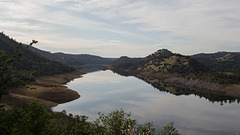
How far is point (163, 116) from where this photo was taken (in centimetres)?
6881

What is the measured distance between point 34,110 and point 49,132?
334 centimetres

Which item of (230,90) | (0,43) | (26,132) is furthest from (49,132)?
(0,43)

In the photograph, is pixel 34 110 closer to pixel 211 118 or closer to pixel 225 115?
pixel 211 118

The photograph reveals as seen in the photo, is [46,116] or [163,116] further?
[163,116]

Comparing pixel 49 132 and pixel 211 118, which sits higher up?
pixel 49 132

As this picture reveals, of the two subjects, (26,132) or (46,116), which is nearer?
(26,132)

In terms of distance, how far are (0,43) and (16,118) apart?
631 ft

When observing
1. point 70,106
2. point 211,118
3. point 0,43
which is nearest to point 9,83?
point 70,106

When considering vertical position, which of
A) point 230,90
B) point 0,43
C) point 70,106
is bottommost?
point 70,106

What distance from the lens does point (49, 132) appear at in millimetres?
22859

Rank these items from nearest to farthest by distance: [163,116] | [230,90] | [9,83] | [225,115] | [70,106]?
[9,83] < [163,116] < [225,115] < [70,106] < [230,90]

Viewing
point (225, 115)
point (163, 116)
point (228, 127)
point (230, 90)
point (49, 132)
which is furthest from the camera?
point (230, 90)

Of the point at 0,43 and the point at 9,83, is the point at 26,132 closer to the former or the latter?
the point at 9,83

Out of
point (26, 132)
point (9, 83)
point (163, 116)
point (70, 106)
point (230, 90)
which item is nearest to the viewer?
point (26, 132)
